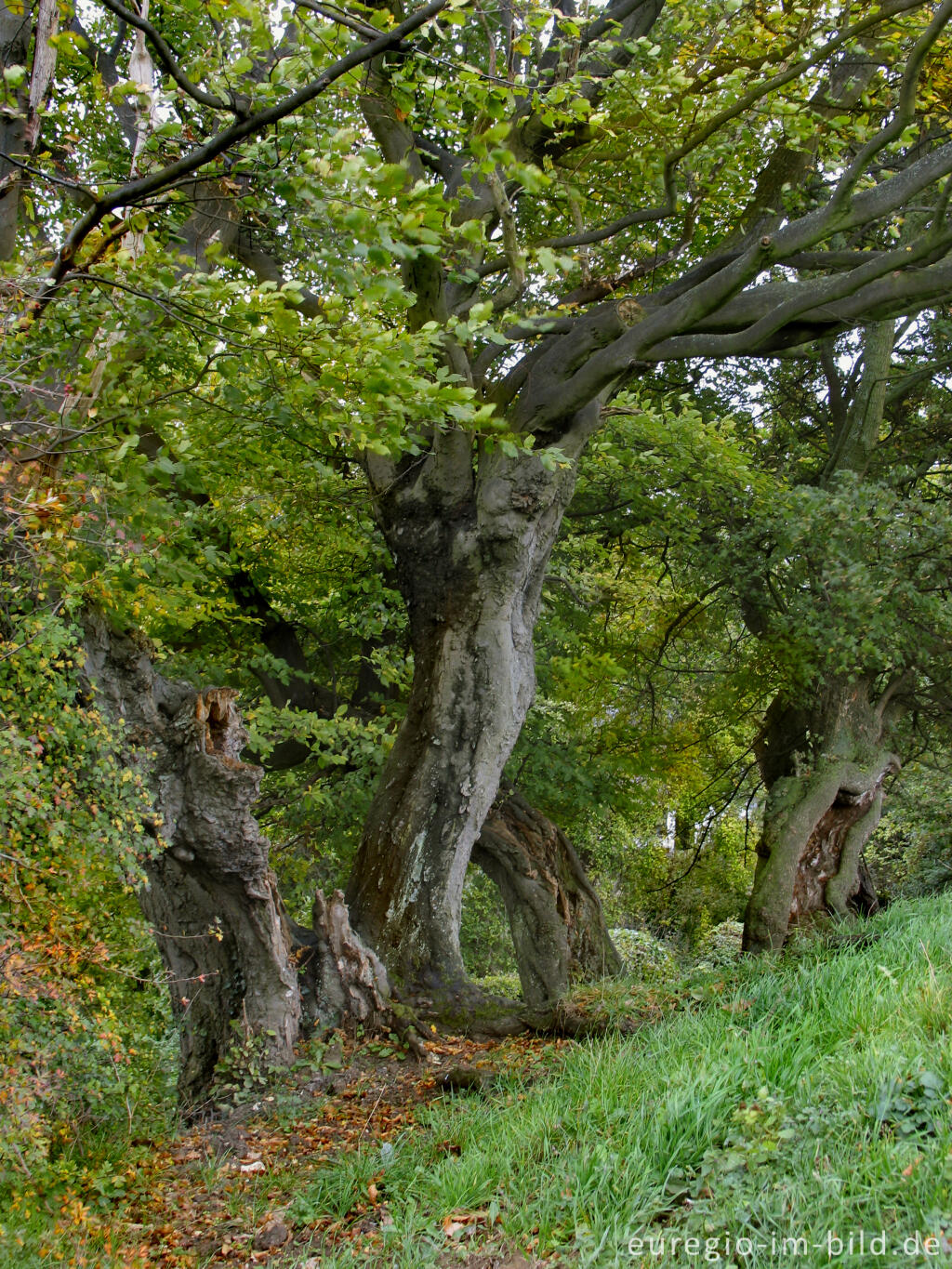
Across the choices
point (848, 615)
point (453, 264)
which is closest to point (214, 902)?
point (453, 264)

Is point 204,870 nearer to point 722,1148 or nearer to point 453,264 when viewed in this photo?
point 722,1148

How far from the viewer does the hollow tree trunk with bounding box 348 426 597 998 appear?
21.0ft

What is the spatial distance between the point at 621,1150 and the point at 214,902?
3340 millimetres

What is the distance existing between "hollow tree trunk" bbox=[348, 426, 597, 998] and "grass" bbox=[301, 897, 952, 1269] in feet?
6.56

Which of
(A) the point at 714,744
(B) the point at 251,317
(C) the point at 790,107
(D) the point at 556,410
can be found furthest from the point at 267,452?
(A) the point at 714,744

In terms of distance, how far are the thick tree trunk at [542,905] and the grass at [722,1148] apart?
467 cm

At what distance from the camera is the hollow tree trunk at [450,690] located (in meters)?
6.41

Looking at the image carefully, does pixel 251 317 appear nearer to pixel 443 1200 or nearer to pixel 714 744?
pixel 443 1200

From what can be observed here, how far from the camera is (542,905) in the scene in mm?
9180

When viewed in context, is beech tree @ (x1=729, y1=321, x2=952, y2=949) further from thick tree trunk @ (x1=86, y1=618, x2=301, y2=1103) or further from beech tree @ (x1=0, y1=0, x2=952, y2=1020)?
thick tree trunk @ (x1=86, y1=618, x2=301, y2=1103)

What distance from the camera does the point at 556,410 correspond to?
6.55 m

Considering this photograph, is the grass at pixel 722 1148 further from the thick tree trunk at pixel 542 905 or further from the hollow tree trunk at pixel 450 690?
the thick tree trunk at pixel 542 905

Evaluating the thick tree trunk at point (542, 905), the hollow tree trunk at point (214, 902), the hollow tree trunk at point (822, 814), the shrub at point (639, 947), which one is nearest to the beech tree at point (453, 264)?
the hollow tree trunk at point (214, 902)

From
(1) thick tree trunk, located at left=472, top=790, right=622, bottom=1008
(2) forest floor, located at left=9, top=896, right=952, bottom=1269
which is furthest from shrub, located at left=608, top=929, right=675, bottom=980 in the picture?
(2) forest floor, located at left=9, top=896, right=952, bottom=1269
